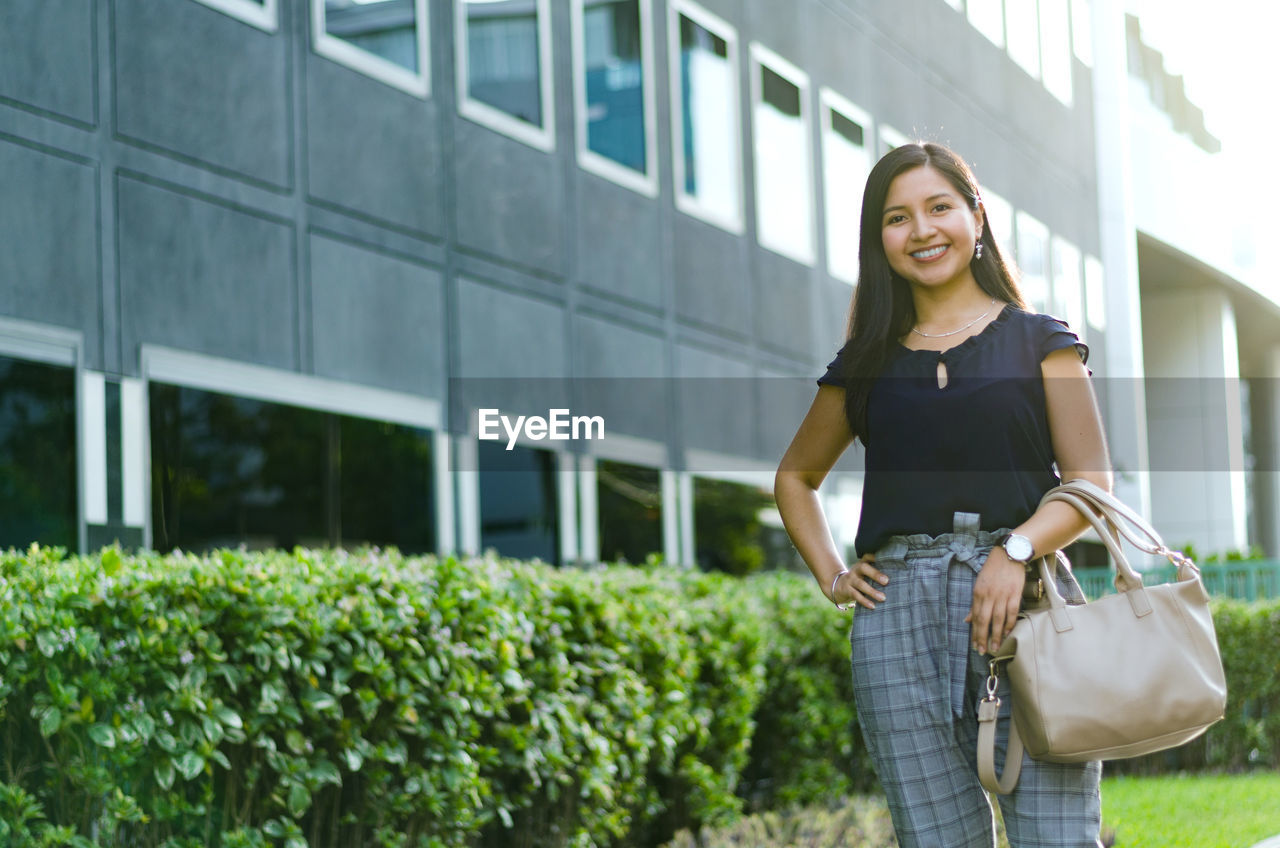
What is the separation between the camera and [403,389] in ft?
31.5

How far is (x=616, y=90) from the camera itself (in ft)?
40.2

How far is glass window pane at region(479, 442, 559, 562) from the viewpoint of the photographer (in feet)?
34.6

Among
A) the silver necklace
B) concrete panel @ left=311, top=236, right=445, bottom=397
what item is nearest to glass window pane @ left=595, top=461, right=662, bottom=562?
concrete panel @ left=311, top=236, right=445, bottom=397

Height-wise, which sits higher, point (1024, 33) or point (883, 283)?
point (1024, 33)

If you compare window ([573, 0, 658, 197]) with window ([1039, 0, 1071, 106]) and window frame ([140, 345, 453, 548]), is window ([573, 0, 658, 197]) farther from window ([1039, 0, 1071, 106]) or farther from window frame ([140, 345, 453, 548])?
window ([1039, 0, 1071, 106])

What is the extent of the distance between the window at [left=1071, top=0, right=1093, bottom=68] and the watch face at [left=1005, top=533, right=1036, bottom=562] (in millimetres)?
21564

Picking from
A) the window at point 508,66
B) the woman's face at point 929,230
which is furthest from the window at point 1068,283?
the woman's face at point 929,230

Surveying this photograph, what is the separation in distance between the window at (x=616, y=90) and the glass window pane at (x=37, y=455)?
5.13 m

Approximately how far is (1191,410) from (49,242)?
28.3m

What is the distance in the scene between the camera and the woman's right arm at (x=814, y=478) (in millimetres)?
3260

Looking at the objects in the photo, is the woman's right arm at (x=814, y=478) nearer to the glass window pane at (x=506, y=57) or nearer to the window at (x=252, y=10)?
the window at (x=252, y=10)

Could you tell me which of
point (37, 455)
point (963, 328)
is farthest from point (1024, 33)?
point (963, 328)

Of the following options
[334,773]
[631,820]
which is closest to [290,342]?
[631,820]

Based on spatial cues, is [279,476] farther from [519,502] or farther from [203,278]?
[519,502]
